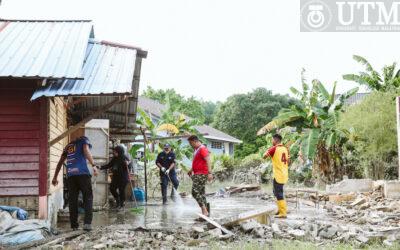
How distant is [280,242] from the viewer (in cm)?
650

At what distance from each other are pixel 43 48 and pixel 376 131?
11876mm

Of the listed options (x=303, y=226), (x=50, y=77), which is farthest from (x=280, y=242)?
(x=50, y=77)

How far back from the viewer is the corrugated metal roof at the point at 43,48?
8.09 m

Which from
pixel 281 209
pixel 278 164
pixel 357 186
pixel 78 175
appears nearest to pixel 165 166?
pixel 281 209

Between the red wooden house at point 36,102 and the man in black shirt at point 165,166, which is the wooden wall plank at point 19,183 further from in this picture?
the man in black shirt at point 165,166

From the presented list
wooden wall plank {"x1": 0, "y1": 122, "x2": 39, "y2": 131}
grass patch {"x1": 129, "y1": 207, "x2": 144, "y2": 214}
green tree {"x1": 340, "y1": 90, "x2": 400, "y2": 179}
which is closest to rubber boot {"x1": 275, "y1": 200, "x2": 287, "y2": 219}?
grass patch {"x1": 129, "y1": 207, "x2": 144, "y2": 214}

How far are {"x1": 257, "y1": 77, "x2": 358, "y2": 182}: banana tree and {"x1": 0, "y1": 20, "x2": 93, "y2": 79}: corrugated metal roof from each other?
12.2 meters

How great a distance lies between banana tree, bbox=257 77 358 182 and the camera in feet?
66.4

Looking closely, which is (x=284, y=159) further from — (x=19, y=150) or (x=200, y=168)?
(x=19, y=150)

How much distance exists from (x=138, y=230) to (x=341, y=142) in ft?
48.6

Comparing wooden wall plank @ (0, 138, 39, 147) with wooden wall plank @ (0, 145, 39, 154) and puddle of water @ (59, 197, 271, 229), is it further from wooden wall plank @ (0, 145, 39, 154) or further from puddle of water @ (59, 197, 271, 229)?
puddle of water @ (59, 197, 271, 229)

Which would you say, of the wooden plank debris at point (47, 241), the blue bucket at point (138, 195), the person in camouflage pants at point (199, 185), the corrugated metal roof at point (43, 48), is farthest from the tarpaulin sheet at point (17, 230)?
the blue bucket at point (138, 195)

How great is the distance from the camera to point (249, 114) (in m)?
49.1

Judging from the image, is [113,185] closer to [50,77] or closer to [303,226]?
[50,77]
